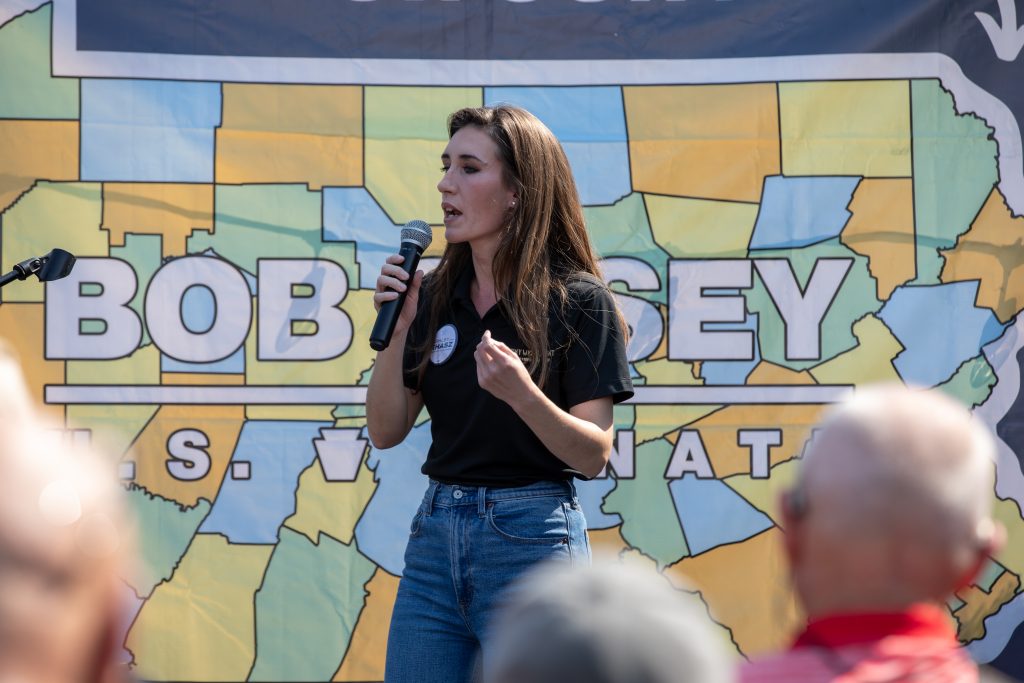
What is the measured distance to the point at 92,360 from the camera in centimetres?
352

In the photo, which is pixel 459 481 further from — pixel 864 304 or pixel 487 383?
pixel 864 304

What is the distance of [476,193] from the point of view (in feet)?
8.08

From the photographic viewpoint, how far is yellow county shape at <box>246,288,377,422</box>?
3.56 metres

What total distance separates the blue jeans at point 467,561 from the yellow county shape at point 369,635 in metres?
1.24

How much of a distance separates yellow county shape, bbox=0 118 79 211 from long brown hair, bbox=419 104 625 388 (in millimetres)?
1554

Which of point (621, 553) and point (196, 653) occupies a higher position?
point (621, 553)

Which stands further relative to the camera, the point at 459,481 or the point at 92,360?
the point at 92,360

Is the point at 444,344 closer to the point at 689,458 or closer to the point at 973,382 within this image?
the point at 689,458

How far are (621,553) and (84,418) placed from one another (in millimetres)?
1687

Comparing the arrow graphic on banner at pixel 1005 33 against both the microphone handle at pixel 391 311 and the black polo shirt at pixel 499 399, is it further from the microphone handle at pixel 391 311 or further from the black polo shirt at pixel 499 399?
the microphone handle at pixel 391 311

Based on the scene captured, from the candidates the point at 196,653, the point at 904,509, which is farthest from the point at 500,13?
the point at 904,509

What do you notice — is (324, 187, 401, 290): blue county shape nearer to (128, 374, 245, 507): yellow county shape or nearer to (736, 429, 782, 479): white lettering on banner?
(128, 374, 245, 507): yellow county shape

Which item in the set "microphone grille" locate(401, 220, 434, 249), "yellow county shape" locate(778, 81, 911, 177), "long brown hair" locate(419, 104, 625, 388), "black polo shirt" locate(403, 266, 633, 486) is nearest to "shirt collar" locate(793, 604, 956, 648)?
"black polo shirt" locate(403, 266, 633, 486)

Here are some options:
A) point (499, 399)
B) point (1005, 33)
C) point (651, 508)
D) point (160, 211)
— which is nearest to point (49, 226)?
point (160, 211)
